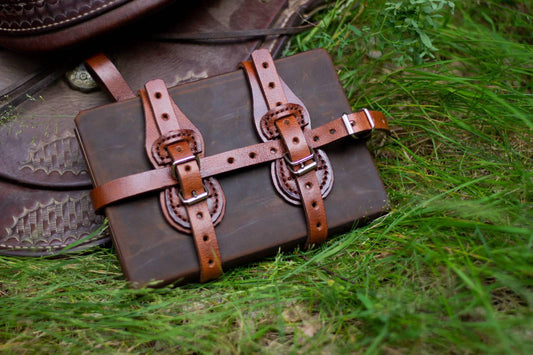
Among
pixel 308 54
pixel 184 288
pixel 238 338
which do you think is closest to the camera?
pixel 238 338

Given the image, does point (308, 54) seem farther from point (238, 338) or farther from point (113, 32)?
point (238, 338)

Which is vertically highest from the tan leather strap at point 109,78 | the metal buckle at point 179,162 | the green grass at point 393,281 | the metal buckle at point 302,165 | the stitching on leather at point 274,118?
the tan leather strap at point 109,78

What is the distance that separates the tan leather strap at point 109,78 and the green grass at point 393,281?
2.08 ft

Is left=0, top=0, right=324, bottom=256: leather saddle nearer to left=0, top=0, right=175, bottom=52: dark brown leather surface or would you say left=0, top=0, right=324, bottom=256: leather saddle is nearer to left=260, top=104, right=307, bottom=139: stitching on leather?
left=0, top=0, right=175, bottom=52: dark brown leather surface

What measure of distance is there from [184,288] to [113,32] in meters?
1.03

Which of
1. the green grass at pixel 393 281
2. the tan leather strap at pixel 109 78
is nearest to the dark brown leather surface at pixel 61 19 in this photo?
the tan leather strap at pixel 109 78

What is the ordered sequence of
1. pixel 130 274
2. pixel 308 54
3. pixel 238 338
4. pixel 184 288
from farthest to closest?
1. pixel 308 54
2. pixel 184 288
3. pixel 130 274
4. pixel 238 338

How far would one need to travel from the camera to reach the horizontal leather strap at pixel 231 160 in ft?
4.82

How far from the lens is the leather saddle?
1629mm

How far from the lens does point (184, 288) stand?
156 centimetres

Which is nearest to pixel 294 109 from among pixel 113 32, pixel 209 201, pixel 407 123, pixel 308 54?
pixel 308 54

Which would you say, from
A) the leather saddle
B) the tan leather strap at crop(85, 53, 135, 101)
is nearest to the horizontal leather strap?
the leather saddle

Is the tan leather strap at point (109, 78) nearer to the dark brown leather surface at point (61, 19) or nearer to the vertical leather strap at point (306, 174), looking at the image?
the dark brown leather surface at point (61, 19)

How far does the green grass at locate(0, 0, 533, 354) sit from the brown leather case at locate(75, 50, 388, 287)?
0.09 meters
